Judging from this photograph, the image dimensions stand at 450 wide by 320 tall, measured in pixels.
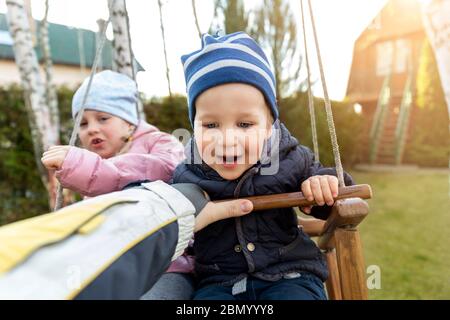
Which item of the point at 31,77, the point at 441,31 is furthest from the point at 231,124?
the point at 31,77

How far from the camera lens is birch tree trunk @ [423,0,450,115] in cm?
179

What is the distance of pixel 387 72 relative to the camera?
12633 mm

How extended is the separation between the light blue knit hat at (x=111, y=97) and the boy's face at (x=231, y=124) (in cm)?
58

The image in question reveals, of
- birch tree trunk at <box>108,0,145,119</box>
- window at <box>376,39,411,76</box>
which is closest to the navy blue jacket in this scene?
birch tree trunk at <box>108,0,145,119</box>

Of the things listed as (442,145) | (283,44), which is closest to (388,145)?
(442,145)

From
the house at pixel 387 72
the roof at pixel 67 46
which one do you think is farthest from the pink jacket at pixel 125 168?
the roof at pixel 67 46

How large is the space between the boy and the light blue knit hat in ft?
1.49

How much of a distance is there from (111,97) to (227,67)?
2.22 ft

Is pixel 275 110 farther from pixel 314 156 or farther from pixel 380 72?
pixel 380 72

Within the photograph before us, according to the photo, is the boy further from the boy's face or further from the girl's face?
the girl's face

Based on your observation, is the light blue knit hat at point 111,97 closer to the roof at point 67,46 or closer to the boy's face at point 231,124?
the boy's face at point 231,124

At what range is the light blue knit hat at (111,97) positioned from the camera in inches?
64.8

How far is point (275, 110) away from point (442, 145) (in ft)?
30.9
